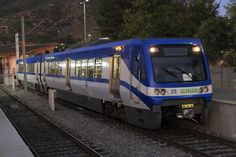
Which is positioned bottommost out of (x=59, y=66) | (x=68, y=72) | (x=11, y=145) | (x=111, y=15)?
(x=11, y=145)

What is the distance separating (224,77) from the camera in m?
28.1

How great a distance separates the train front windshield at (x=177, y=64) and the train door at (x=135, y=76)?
563 millimetres

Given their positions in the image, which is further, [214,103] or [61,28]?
[61,28]

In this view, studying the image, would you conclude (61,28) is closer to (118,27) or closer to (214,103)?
(118,27)

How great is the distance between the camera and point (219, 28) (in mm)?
29297

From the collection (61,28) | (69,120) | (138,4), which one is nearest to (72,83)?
(69,120)

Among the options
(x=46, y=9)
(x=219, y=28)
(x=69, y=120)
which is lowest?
(x=69, y=120)

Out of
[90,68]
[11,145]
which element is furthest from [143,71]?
[90,68]

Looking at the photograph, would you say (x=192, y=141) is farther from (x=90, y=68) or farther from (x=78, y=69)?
(x=78, y=69)

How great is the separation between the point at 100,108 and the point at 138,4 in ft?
55.7

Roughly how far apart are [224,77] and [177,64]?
575 inches

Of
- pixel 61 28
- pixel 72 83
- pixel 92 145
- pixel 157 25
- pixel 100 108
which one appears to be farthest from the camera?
pixel 61 28

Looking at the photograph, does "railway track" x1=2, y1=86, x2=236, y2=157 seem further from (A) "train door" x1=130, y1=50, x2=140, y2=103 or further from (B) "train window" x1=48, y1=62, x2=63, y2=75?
(B) "train window" x1=48, y1=62, x2=63, y2=75

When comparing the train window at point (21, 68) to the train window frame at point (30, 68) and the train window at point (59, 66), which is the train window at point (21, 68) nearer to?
the train window frame at point (30, 68)
